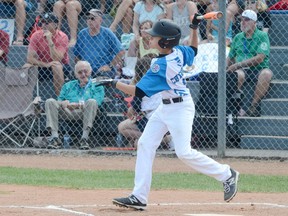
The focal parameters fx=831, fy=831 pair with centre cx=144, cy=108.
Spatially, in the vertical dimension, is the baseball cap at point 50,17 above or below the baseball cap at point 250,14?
below

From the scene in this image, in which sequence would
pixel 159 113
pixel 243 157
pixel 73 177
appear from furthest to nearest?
pixel 243 157 → pixel 73 177 → pixel 159 113

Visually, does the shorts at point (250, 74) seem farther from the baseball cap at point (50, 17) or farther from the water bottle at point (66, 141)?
the baseball cap at point (50, 17)

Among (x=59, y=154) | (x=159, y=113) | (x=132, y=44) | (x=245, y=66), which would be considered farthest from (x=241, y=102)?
(x=159, y=113)

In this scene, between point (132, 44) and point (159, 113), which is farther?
point (132, 44)

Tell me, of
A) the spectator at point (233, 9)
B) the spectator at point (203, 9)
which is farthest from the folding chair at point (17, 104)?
the spectator at point (233, 9)

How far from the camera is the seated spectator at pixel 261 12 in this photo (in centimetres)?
1395

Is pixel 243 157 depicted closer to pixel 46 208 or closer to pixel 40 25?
pixel 40 25

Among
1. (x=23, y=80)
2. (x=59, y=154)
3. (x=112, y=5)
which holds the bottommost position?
(x=59, y=154)

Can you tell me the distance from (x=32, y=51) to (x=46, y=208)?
634 cm

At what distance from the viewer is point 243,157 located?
42.3 ft

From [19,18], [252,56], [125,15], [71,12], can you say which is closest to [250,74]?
[252,56]

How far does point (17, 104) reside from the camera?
14016 millimetres

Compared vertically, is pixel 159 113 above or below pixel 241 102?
Result: above

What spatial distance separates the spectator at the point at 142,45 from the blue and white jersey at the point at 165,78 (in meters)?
5.27
